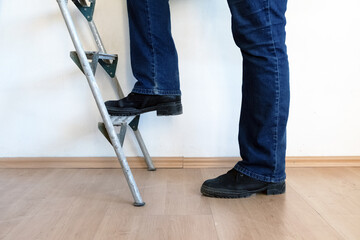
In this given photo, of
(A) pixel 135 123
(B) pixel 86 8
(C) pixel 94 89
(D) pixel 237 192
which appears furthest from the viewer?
(A) pixel 135 123

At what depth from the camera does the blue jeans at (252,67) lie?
1.11 m

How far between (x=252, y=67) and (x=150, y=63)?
0.32 m

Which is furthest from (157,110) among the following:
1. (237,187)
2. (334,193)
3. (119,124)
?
(334,193)

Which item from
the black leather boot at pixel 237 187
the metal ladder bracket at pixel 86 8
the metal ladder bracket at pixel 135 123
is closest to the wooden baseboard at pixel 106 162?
the metal ladder bracket at pixel 135 123

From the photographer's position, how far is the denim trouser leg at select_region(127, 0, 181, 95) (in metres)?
1.24

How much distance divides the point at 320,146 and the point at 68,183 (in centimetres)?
98

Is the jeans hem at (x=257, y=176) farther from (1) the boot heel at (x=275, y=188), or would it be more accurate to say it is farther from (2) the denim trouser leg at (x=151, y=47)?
(2) the denim trouser leg at (x=151, y=47)

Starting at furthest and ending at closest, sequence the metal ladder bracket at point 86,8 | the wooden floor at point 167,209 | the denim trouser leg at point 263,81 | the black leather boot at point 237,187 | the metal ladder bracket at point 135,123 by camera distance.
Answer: the metal ladder bracket at point 135,123 → the metal ladder bracket at point 86,8 → the black leather boot at point 237,187 → the denim trouser leg at point 263,81 → the wooden floor at point 167,209

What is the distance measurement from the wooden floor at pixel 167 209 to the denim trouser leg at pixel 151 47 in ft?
1.12

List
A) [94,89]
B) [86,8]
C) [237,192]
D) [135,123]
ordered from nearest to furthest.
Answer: [94,89], [237,192], [86,8], [135,123]

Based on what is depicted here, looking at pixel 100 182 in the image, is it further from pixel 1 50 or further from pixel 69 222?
pixel 1 50

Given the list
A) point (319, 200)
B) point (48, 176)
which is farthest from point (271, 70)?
point (48, 176)

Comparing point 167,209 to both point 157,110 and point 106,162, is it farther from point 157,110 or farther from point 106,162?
point 106,162

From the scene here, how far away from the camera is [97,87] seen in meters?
1.09
